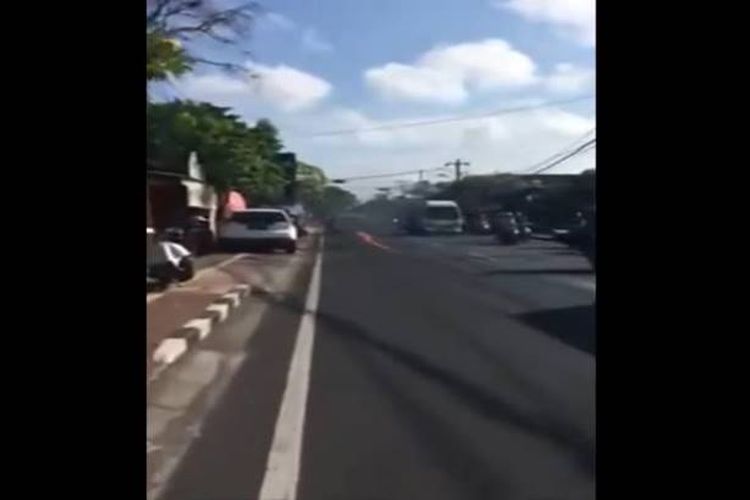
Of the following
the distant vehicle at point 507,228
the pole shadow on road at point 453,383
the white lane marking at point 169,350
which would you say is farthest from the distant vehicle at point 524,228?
the white lane marking at point 169,350

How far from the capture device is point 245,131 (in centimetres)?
215

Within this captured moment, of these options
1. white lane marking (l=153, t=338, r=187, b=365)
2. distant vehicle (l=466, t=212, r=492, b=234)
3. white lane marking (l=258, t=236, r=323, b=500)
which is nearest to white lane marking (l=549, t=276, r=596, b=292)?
distant vehicle (l=466, t=212, r=492, b=234)

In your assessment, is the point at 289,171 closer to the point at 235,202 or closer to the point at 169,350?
the point at 235,202

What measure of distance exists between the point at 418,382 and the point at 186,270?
0.50 m

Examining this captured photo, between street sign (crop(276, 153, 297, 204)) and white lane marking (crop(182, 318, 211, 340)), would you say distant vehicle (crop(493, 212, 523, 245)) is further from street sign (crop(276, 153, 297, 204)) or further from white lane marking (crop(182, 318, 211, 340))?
white lane marking (crop(182, 318, 211, 340))

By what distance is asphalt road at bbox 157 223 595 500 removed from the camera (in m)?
2.31

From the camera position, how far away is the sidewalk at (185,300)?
2.01 meters

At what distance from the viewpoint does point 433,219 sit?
2.41 m

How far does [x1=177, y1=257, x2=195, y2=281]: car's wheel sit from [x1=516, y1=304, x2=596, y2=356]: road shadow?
64 cm
